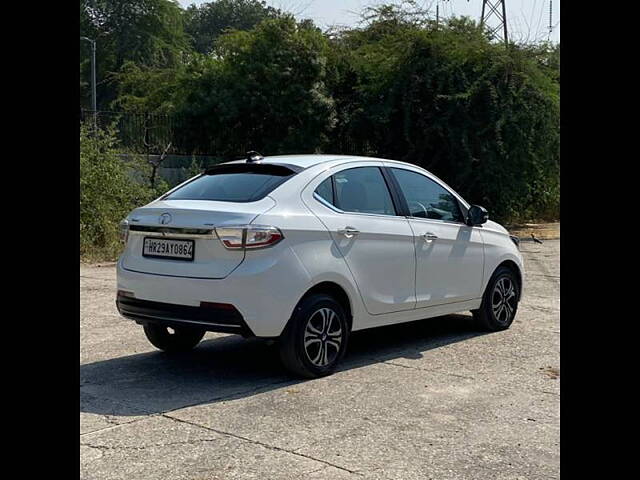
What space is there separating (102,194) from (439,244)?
8.63 meters

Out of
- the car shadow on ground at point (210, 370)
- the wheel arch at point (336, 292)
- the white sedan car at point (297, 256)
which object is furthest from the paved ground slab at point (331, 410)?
the wheel arch at point (336, 292)

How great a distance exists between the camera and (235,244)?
547 centimetres

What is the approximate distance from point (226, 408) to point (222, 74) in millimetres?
15423

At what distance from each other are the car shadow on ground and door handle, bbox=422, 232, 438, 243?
39.0 inches

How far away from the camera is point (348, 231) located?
611 centimetres

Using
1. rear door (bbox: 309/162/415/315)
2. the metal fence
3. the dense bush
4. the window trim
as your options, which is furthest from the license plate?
the metal fence

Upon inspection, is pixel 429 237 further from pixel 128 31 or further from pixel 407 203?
pixel 128 31

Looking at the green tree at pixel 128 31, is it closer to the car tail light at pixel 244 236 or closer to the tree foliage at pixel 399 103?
the tree foliage at pixel 399 103

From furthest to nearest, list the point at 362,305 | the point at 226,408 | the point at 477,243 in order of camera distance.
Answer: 1. the point at 477,243
2. the point at 362,305
3. the point at 226,408

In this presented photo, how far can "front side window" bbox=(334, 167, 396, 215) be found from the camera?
251 inches

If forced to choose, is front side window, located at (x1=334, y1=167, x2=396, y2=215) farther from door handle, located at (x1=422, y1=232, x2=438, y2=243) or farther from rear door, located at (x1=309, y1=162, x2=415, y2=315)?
door handle, located at (x1=422, y1=232, x2=438, y2=243)
